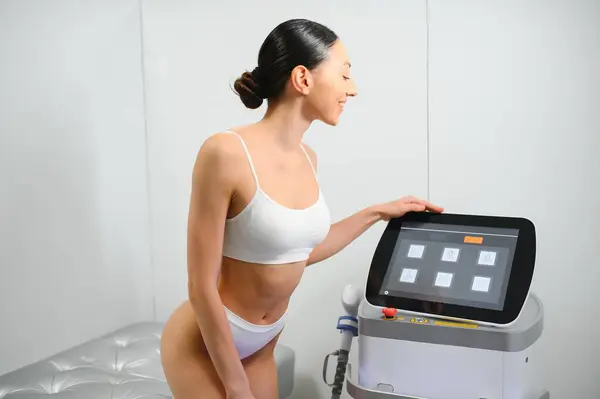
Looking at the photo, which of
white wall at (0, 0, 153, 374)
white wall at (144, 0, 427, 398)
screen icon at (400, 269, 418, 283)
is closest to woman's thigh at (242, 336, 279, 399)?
screen icon at (400, 269, 418, 283)

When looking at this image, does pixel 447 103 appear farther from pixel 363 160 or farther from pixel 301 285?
pixel 301 285

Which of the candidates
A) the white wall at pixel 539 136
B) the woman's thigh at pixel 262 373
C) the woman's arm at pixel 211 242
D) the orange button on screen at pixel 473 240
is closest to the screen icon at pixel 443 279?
the orange button on screen at pixel 473 240

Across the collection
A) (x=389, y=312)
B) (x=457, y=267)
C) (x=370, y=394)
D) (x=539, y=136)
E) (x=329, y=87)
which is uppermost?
(x=329, y=87)

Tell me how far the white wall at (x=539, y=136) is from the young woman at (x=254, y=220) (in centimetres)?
A: 109

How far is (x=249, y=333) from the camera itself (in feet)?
5.56

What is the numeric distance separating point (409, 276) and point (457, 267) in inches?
4.9

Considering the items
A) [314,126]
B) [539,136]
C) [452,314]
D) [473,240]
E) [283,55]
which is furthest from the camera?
[314,126]

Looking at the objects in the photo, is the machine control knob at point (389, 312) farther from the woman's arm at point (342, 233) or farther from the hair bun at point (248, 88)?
the hair bun at point (248, 88)

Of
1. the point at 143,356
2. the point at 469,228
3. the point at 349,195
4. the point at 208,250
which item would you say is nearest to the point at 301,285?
the point at 349,195

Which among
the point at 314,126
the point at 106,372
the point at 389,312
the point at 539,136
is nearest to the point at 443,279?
the point at 389,312

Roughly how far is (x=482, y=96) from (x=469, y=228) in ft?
3.06

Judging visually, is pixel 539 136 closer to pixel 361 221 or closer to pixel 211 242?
pixel 361 221

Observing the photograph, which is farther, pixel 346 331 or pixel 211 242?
pixel 346 331

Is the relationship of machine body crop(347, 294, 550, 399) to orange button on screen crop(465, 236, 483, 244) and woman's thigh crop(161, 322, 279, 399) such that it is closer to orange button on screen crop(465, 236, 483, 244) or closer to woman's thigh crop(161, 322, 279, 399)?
orange button on screen crop(465, 236, 483, 244)
